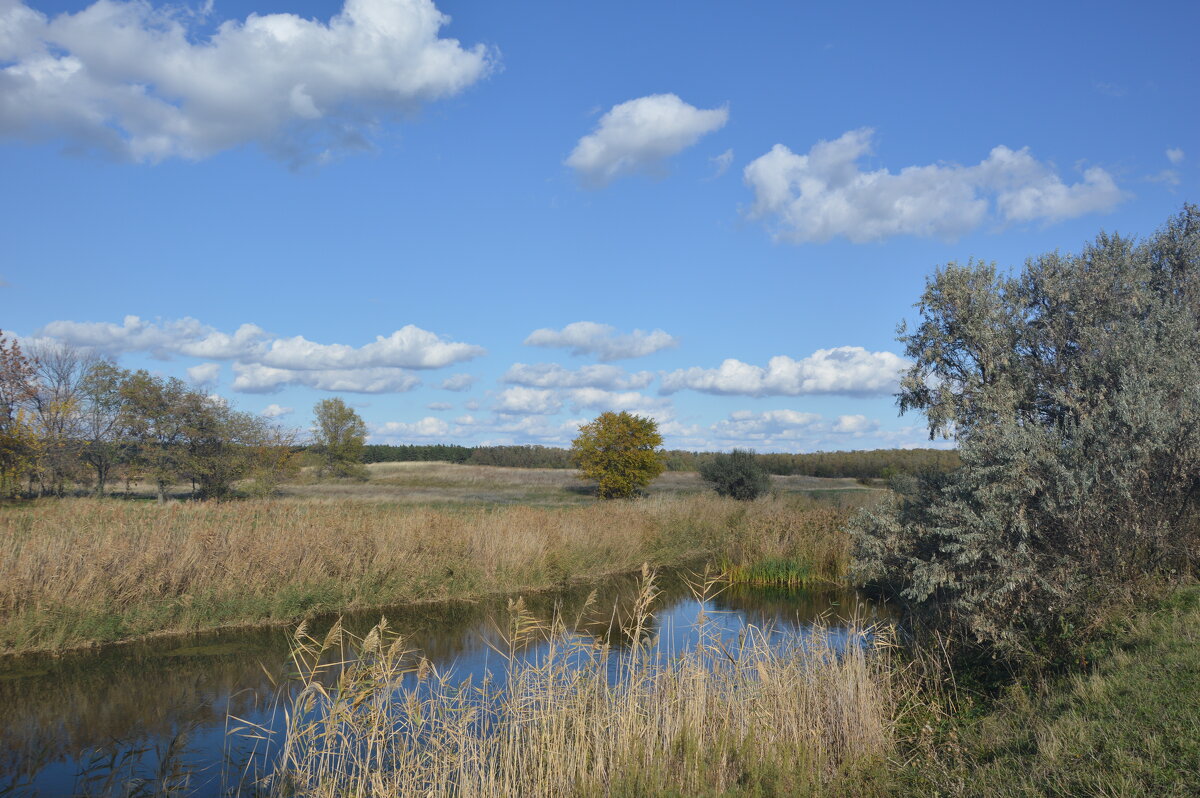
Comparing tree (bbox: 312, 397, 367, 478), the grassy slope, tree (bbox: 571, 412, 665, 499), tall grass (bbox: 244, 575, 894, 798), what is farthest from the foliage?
tree (bbox: 312, 397, 367, 478)

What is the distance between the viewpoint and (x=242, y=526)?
16.1 meters

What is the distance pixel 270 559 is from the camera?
14758 millimetres

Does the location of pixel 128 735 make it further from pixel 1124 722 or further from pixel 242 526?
pixel 1124 722

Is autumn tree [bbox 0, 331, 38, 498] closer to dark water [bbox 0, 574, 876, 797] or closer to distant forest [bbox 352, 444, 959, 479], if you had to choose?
dark water [bbox 0, 574, 876, 797]

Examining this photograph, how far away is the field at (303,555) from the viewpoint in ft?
40.3

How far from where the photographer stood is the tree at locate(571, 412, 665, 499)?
135ft

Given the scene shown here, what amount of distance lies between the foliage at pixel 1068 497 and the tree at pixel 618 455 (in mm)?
28076

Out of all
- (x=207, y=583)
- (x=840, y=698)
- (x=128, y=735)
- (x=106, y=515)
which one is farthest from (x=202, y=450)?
(x=840, y=698)

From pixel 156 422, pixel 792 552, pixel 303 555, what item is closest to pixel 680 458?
pixel 156 422

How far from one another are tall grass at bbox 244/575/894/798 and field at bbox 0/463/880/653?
7047mm

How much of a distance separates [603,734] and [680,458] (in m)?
74.0

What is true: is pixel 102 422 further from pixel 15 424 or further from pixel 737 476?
pixel 737 476

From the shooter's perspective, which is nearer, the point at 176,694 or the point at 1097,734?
the point at 1097,734

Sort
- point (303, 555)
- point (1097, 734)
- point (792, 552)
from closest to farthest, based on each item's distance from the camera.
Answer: point (1097, 734) → point (303, 555) → point (792, 552)
